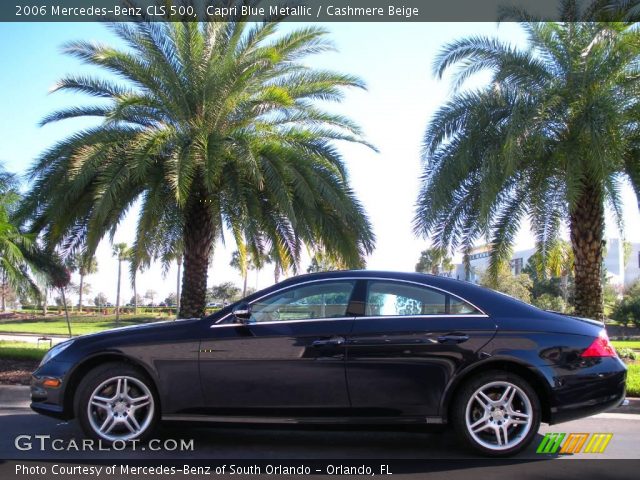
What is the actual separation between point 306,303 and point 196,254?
7.18 meters

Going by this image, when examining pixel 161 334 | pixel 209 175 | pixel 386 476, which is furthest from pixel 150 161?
pixel 386 476

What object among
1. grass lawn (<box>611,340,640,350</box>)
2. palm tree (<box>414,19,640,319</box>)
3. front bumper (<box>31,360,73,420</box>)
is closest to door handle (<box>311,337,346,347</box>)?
front bumper (<box>31,360,73,420</box>)

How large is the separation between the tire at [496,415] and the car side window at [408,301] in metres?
0.63

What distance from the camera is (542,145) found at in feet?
36.8

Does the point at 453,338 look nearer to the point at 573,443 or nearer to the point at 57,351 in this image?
the point at 573,443

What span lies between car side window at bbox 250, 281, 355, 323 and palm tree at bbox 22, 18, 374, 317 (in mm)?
5222

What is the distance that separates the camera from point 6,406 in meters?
7.67

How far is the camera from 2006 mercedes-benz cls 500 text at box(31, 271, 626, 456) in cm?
533

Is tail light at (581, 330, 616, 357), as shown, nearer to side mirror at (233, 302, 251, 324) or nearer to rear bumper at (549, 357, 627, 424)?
rear bumper at (549, 357, 627, 424)

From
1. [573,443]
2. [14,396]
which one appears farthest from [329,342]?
[14,396]

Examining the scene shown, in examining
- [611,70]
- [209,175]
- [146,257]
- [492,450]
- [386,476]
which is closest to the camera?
[386,476]

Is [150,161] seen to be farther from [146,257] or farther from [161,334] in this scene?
[161,334]

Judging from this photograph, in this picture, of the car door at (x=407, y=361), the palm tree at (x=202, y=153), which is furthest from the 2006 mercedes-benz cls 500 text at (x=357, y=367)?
the palm tree at (x=202, y=153)

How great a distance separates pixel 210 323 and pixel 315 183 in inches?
252
